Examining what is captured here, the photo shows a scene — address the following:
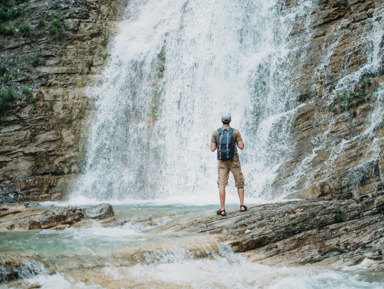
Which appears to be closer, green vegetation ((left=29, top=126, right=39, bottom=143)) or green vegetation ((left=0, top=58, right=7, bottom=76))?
green vegetation ((left=29, top=126, right=39, bottom=143))

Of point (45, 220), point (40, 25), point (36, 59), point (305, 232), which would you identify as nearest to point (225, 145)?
point (305, 232)

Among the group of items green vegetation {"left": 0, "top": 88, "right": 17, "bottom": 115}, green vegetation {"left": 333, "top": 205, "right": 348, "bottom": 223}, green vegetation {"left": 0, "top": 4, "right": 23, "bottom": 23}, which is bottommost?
green vegetation {"left": 333, "top": 205, "right": 348, "bottom": 223}

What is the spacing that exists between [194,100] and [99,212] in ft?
27.5

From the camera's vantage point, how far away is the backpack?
8.14 metres

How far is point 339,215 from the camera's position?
8.58 m

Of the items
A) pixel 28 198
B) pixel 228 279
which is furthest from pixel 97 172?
pixel 228 279

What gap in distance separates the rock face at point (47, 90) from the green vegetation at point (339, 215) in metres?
11.5

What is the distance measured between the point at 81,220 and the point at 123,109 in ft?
29.4

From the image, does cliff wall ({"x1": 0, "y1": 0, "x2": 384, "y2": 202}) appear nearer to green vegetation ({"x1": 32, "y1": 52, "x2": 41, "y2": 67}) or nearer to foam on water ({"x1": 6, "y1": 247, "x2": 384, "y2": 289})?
green vegetation ({"x1": 32, "y1": 52, "x2": 41, "y2": 67})

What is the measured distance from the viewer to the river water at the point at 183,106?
45.0 ft

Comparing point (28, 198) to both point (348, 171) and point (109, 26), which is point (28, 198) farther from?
point (348, 171)

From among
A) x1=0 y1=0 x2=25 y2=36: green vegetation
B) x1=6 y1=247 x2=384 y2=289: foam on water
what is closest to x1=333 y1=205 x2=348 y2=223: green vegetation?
x1=6 y1=247 x2=384 y2=289: foam on water

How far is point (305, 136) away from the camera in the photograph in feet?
44.5

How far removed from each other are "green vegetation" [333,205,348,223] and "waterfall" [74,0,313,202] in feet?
15.1
